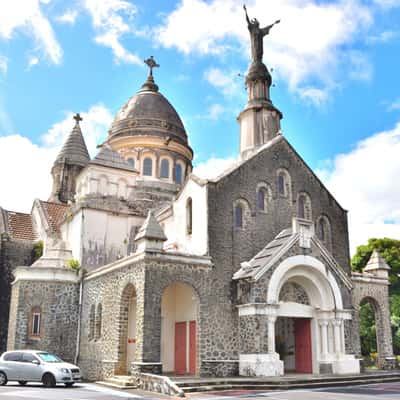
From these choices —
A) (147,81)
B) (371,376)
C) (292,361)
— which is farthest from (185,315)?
(147,81)

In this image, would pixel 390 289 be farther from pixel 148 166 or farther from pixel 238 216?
pixel 238 216

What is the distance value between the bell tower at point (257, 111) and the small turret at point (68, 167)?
1641cm

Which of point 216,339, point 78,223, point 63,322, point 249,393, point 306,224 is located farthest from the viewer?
point 78,223

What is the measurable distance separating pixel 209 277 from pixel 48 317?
9.06 m

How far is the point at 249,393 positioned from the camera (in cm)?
1794

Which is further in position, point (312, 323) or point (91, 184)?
point (91, 184)

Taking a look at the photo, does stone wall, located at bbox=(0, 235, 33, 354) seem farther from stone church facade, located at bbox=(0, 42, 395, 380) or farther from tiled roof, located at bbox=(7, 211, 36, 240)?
tiled roof, located at bbox=(7, 211, 36, 240)

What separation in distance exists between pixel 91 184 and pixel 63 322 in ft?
28.5

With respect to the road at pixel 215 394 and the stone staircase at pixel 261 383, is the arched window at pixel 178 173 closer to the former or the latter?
the stone staircase at pixel 261 383

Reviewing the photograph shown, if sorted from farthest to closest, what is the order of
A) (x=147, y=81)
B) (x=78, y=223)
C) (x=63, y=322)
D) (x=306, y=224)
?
(x=147, y=81) < (x=78, y=223) < (x=63, y=322) < (x=306, y=224)

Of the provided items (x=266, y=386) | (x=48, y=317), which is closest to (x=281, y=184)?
(x=266, y=386)

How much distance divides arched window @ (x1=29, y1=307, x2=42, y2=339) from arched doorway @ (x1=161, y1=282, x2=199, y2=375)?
6508 millimetres

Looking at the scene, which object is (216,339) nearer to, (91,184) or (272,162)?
(272,162)

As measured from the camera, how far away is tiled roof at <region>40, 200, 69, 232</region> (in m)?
33.6
